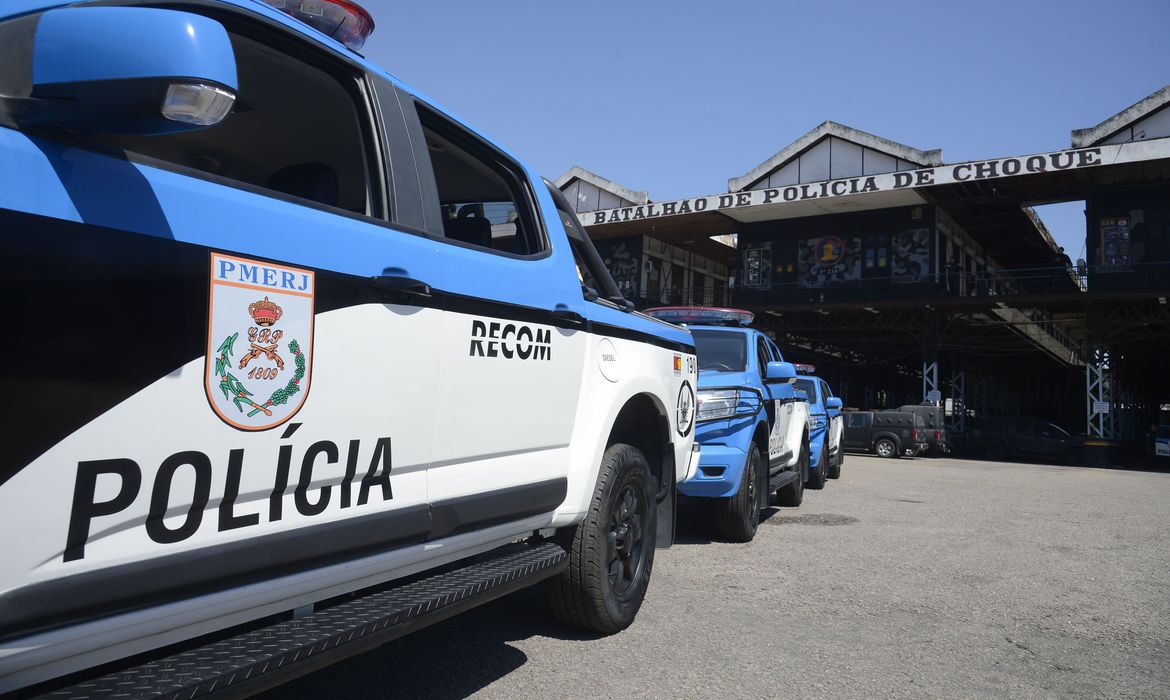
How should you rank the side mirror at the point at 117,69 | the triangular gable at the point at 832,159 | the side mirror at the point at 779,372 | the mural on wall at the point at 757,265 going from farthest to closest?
1. the mural on wall at the point at 757,265
2. the triangular gable at the point at 832,159
3. the side mirror at the point at 779,372
4. the side mirror at the point at 117,69

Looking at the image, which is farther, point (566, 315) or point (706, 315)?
point (706, 315)

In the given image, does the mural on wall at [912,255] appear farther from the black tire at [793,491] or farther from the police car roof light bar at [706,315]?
the police car roof light bar at [706,315]

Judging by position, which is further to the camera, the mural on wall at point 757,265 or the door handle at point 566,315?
the mural on wall at point 757,265

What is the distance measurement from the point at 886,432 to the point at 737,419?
2040 centimetres

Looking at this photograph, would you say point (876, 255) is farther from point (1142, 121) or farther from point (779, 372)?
point (779, 372)

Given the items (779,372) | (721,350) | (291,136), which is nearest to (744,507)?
(779,372)

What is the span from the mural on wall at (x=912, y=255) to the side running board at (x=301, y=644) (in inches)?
1177

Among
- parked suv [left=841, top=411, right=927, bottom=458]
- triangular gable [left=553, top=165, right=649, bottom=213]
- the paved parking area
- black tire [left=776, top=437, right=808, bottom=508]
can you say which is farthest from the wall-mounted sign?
the paved parking area

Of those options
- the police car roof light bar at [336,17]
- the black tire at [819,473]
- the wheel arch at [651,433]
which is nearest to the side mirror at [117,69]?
the police car roof light bar at [336,17]

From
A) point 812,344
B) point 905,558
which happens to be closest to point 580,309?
point 905,558

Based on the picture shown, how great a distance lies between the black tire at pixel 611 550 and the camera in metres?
3.76

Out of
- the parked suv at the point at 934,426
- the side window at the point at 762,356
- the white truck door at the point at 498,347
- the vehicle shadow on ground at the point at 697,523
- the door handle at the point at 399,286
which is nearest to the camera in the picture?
the door handle at the point at 399,286

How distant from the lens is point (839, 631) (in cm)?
450

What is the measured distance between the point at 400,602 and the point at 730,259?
40.8 m
